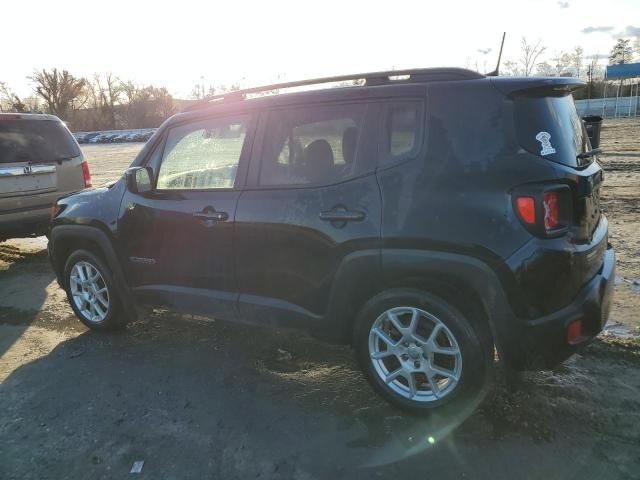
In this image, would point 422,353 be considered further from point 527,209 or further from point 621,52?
point 621,52

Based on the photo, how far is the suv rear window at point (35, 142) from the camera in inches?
246

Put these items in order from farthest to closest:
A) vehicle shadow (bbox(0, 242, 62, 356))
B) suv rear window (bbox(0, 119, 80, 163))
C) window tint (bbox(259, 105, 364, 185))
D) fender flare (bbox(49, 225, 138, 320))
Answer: suv rear window (bbox(0, 119, 80, 163)), vehicle shadow (bbox(0, 242, 62, 356)), fender flare (bbox(49, 225, 138, 320)), window tint (bbox(259, 105, 364, 185))

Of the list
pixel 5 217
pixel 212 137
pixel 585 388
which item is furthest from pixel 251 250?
pixel 5 217

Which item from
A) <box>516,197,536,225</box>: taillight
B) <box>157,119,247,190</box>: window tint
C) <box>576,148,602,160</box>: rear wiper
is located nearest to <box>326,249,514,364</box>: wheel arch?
<box>516,197,536,225</box>: taillight

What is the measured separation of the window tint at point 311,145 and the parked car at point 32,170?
14.7ft

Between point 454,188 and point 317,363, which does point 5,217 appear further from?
point 454,188

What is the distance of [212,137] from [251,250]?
926 millimetres

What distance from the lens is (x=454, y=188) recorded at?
258 centimetres

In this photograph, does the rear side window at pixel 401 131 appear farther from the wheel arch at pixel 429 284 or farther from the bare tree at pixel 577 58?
the bare tree at pixel 577 58

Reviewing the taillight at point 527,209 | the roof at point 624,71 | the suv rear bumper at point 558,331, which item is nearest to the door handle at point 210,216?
the taillight at point 527,209

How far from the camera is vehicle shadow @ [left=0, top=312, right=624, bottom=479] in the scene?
2.56 m

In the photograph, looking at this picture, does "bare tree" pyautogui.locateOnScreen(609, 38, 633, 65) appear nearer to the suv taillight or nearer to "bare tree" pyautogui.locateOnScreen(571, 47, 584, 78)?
"bare tree" pyautogui.locateOnScreen(571, 47, 584, 78)

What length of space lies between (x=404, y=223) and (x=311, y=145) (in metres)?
0.85

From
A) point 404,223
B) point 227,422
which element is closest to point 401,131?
point 404,223
